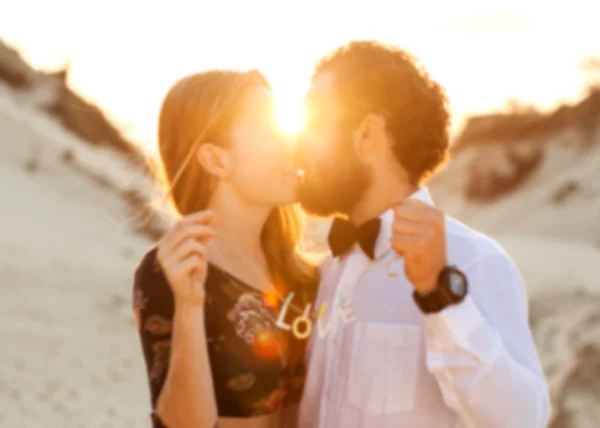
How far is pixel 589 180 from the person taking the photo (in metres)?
23.0

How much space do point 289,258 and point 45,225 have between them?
11.2 meters

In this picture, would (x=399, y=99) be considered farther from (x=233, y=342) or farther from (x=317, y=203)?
(x=233, y=342)

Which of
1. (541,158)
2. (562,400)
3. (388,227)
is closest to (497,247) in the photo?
(388,227)

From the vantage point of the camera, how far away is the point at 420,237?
2.31m

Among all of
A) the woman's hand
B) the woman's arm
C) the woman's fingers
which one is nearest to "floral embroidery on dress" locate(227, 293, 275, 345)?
the woman's arm

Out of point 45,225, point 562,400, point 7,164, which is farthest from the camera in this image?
point 7,164

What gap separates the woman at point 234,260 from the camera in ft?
10.8

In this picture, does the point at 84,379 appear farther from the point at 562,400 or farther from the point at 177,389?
the point at 177,389

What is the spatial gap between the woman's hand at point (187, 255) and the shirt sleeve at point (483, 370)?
0.85 m

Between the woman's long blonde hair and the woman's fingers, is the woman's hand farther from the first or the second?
the woman's long blonde hair

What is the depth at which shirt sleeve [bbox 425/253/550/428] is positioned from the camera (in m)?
2.43

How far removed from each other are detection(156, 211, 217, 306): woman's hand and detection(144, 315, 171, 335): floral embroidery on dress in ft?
1.13

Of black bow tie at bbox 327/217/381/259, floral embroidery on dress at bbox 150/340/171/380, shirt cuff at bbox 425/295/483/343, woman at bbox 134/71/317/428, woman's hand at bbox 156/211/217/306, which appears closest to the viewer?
shirt cuff at bbox 425/295/483/343

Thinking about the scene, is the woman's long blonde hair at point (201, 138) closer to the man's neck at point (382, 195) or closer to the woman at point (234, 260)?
the woman at point (234, 260)
